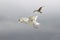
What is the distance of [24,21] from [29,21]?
33mm

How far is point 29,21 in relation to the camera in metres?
0.68

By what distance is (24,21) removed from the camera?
0.67 m

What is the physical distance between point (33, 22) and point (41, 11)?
85 millimetres

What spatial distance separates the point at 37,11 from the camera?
0.69 m

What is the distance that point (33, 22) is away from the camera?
2.22ft

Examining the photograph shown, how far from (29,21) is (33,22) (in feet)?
0.08

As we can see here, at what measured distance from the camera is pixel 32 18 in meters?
0.67

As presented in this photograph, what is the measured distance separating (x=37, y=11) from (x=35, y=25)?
0.29ft

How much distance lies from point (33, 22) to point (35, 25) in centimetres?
3

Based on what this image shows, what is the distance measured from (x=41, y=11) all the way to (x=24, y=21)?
12 cm

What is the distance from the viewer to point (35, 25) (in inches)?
27.3

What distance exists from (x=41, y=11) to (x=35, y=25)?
0.10 m

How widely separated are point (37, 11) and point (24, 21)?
11cm
